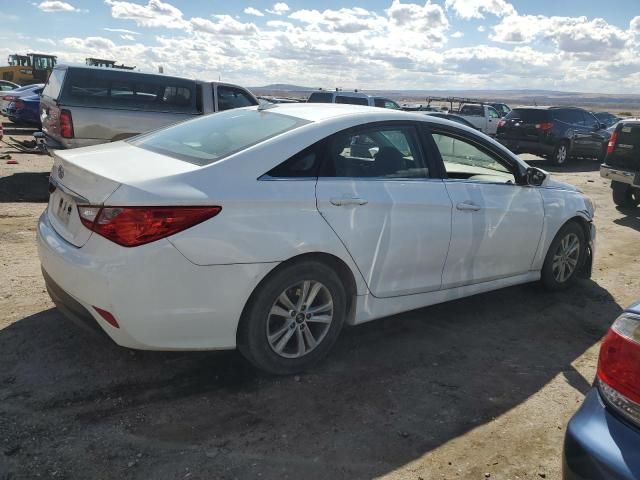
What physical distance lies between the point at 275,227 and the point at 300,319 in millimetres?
637

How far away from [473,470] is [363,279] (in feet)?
4.26

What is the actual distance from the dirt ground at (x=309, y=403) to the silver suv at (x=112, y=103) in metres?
4.47

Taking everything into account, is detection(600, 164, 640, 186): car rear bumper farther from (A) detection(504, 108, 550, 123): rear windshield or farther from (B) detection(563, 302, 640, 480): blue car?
(B) detection(563, 302, 640, 480): blue car

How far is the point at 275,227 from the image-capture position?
3.11 metres

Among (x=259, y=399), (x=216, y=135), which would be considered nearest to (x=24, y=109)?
(x=216, y=135)

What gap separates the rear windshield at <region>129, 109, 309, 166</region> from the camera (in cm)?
334

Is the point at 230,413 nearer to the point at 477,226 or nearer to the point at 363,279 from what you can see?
the point at 363,279

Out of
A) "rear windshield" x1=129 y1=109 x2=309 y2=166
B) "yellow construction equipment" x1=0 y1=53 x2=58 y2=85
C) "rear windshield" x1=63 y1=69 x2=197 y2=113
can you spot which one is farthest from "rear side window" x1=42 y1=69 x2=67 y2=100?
"yellow construction equipment" x1=0 y1=53 x2=58 y2=85

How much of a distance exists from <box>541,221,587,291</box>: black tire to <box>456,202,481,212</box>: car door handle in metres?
1.24

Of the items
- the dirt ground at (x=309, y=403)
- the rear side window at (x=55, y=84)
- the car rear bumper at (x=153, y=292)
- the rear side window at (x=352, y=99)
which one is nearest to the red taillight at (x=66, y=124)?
the rear side window at (x=55, y=84)

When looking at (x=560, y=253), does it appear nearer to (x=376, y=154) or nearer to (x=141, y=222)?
(x=376, y=154)

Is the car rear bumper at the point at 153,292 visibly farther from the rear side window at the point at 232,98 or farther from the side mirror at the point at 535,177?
the rear side window at the point at 232,98

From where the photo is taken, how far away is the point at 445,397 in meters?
3.36

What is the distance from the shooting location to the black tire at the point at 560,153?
1582 centimetres
